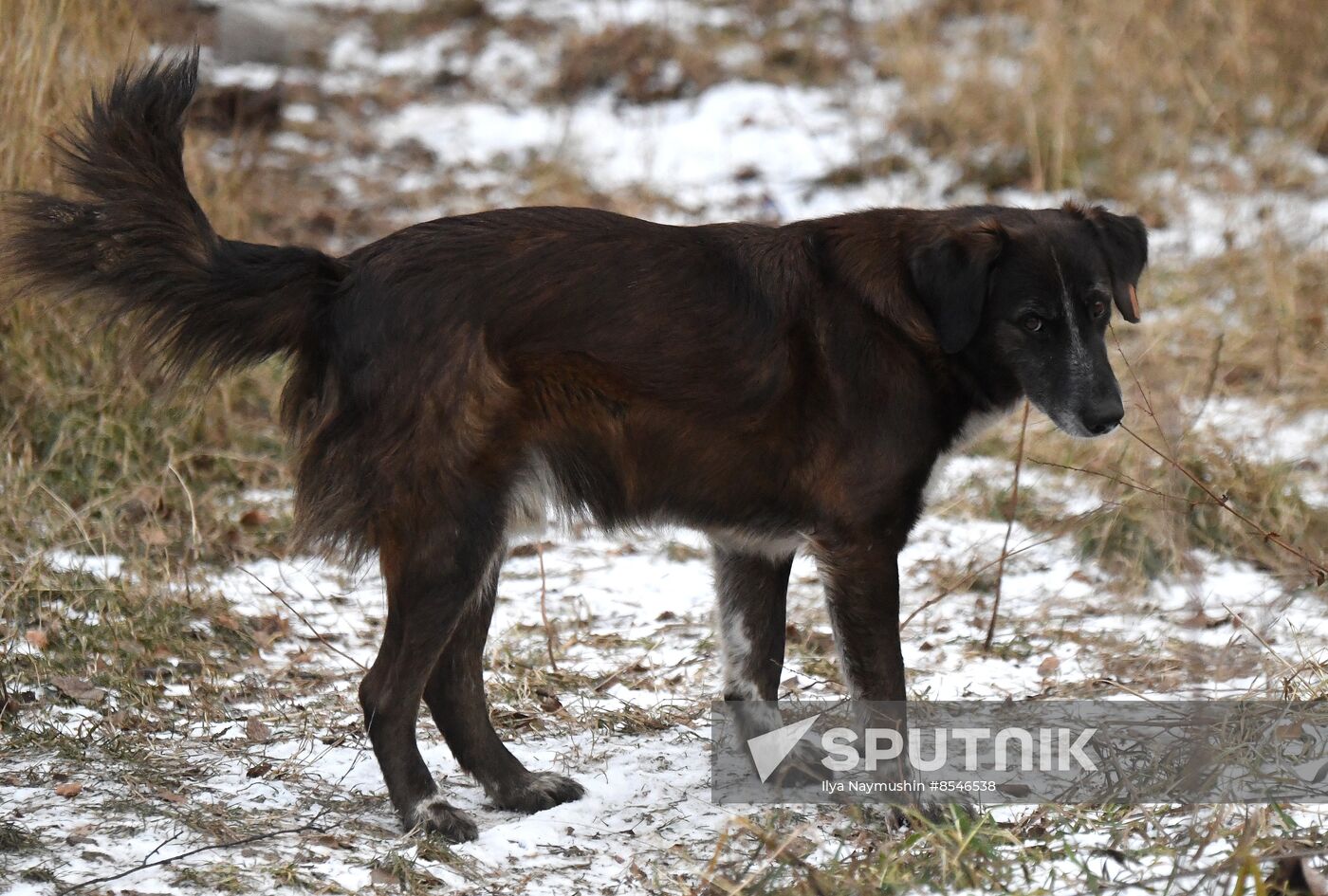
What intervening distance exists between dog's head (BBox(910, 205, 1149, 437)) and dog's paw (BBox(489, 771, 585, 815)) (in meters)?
1.59

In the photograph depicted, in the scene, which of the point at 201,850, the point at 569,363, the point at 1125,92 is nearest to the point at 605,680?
the point at 569,363

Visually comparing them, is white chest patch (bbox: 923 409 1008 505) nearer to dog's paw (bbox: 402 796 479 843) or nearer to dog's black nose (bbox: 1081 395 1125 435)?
dog's black nose (bbox: 1081 395 1125 435)

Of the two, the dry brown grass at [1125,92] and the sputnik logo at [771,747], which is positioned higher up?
the dry brown grass at [1125,92]

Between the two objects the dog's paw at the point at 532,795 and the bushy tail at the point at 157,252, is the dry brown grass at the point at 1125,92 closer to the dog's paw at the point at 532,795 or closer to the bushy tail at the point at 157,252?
the dog's paw at the point at 532,795

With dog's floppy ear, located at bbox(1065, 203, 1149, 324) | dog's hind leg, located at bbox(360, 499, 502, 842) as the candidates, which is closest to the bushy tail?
dog's hind leg, located at bbox(360, 499, 502, 842)

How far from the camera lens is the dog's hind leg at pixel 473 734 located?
150 inches

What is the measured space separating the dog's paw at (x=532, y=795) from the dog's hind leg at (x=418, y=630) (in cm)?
21

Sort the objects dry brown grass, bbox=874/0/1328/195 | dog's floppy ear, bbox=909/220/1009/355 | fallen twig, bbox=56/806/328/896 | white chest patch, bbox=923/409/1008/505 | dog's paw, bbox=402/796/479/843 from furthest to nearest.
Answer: dry brown grass, bbox=874/0/1328/195
white chest patch, bbox=923/409/1008/505
dog's floppy ear, bbox=909/220/1009/355
dog's paw, bbox=402/796/479/843
fallen twig, bbox=56/806/328/896

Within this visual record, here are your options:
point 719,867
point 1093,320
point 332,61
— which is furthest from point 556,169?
point 719,867

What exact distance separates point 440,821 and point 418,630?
49cm

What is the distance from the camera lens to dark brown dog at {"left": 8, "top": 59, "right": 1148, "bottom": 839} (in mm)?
3469

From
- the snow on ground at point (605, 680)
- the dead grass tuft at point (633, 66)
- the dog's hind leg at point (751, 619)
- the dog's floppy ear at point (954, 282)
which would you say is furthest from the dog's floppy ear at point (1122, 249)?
the dead grass tuft at point (633, 66)

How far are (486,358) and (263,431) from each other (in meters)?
3.29

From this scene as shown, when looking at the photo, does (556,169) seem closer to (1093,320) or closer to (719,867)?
(1093,320)
